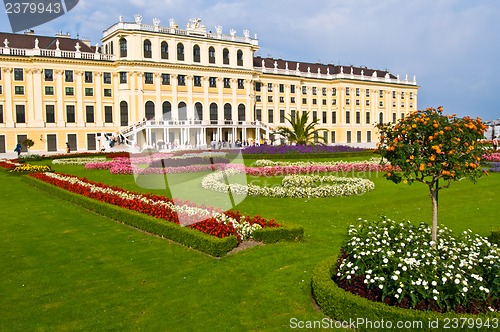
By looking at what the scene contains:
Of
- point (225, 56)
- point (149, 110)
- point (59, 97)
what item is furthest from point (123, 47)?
point (225, 56)

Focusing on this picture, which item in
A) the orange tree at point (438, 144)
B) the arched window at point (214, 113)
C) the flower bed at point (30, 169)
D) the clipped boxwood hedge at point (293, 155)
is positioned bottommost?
the flower bed at point (30, 169)

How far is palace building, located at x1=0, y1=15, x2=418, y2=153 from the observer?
4969 centimetres

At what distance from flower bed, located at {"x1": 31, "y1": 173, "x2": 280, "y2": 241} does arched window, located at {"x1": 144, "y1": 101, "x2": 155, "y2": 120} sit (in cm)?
3878

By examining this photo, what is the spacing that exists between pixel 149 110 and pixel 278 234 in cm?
4686

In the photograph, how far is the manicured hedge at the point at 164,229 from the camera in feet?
31.5

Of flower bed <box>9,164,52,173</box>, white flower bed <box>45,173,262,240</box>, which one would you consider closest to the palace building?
flower bed <box>9,164,52,173</box>

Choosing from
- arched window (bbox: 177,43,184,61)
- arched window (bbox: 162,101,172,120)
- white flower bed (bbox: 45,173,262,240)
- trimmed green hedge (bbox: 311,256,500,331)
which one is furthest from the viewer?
arched window (bbox: 177,43,184,61)

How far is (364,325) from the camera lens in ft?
20.0

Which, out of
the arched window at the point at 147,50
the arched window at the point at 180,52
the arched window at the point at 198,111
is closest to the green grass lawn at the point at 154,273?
the arched window at the point at 147,50

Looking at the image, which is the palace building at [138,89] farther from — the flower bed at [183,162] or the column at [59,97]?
the flower bed at [183,162]

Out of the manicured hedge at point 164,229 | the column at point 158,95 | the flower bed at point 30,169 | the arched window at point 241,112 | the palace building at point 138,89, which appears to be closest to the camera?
the manicured hedge at point 164,229

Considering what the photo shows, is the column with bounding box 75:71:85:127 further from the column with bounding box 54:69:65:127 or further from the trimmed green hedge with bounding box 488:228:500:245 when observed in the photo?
the trimmed green hedge with bounding box 488:228:500:245

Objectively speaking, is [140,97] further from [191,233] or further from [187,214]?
[191,233]

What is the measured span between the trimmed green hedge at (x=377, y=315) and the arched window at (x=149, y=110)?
49.9 metres
